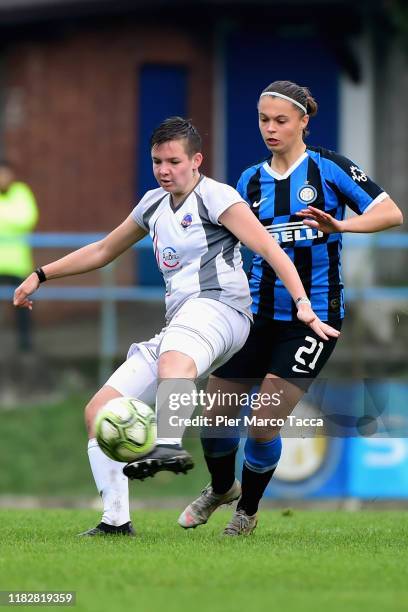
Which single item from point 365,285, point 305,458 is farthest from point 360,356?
point 305,458

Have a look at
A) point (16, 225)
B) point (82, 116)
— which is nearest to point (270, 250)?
point (16, 225)

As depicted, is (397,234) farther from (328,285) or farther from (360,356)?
(328,285)

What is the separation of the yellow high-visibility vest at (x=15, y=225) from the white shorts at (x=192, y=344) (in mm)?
8230

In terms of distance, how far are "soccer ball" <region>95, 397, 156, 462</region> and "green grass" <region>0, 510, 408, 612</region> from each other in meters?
0.47

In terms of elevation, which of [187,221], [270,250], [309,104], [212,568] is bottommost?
[212,568]

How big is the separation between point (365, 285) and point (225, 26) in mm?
5999

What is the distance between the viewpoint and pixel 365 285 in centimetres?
1545

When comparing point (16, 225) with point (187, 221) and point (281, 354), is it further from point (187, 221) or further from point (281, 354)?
point (187, 221)

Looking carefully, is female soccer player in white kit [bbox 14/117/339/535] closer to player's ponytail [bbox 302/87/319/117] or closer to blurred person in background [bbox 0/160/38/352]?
player's ponytail [bbox 302/87/319/117]

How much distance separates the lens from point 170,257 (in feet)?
24.6

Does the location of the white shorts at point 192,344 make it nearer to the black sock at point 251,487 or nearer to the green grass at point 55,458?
the black sock at point 251,487

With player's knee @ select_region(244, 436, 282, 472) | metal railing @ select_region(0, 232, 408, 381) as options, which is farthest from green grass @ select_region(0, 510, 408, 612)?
metal railing @ select_region(0, 232, 408, 381)

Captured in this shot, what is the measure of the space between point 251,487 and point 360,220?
1.60 m

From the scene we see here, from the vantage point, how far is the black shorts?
7.77m
